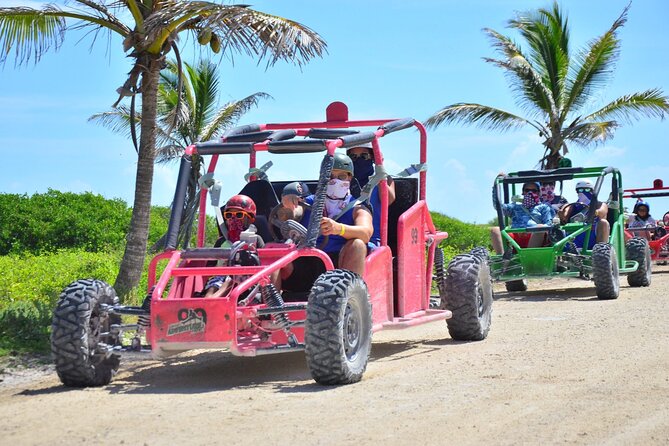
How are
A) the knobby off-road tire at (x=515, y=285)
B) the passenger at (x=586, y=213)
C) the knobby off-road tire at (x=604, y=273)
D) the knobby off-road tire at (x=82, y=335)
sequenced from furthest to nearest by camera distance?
the knobby off-road tire at (x=515, y=285) → the passenger at (x=586, y=213) → the knobby off-road tire at (x=604, y=273) → the knobby off-road tire at (x=82, y=335)

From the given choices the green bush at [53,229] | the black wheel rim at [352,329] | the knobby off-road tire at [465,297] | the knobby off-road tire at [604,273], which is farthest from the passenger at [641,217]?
the black wheel rim at [352,329]

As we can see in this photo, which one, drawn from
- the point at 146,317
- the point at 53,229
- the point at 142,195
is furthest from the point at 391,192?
the point at 53,229

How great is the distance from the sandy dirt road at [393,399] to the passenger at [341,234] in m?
0.82

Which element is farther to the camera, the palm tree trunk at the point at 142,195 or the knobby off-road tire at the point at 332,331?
the palm tree trunk at the point at 142,195

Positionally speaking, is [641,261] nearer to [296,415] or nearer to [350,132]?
[350,132]

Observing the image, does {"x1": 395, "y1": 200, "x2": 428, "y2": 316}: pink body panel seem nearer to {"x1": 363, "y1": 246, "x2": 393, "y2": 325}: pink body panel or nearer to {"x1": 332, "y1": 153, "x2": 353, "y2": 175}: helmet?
{"x1": 363, "y1": 246, "x2": 393, "y2": 325}: pink body panel

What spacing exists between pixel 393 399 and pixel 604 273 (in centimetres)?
878

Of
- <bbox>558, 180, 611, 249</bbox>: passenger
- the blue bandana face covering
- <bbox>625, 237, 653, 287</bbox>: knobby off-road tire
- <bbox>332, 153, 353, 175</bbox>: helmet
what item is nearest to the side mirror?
<bbox>332, 153, 353, 175</bbox>: helmet

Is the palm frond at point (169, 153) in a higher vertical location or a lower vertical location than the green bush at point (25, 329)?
higher

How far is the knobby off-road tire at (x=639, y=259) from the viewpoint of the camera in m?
17.2

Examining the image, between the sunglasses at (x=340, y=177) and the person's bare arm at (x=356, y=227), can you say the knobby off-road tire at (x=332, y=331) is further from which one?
the sunglasses at (x=340, y=177)

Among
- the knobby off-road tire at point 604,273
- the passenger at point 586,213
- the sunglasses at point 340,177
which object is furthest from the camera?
the passenger at point 586,213

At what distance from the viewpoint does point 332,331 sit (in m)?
7.18

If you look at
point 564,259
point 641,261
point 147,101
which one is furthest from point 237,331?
point 641,261
